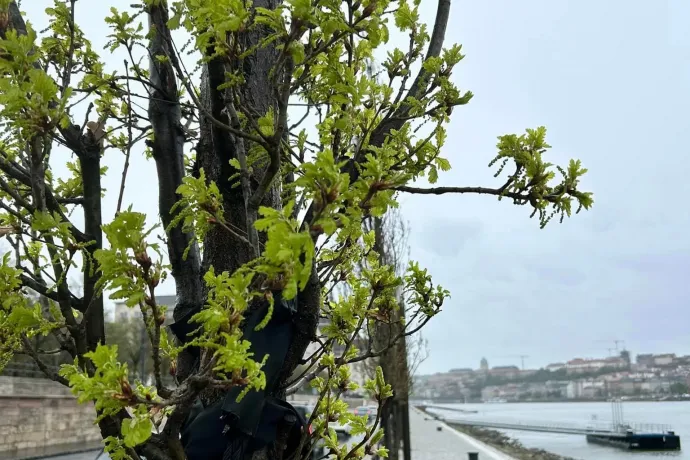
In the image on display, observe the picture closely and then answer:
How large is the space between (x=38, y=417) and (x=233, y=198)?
16885 millimetres

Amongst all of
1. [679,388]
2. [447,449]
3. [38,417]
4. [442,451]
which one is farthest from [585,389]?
[38,417]

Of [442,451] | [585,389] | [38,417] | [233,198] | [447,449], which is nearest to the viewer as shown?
[233,198]

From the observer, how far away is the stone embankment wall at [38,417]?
1484 cm

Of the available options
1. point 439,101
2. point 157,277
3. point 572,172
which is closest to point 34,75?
point 157,277

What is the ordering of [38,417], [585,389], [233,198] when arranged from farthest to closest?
[585,389], [38,417], [233,198]

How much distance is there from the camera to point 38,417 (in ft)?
53.0

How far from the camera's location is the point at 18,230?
2.24 meters

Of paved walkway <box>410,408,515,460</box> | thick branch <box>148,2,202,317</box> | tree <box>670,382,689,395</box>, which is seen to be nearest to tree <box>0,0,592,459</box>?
thick branch <box>148,2,202,317</box>

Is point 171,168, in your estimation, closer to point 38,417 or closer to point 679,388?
point 38,417

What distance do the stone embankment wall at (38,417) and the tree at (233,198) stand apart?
535 inches

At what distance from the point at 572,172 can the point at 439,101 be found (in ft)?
1.87

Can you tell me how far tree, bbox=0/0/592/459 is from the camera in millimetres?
1382

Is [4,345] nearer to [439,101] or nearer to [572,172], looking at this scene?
[439,101]

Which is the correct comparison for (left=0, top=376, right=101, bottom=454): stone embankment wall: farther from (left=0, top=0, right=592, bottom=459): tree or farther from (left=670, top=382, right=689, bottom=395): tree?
(left=670, top=382, right=689, bottom=395): tree
